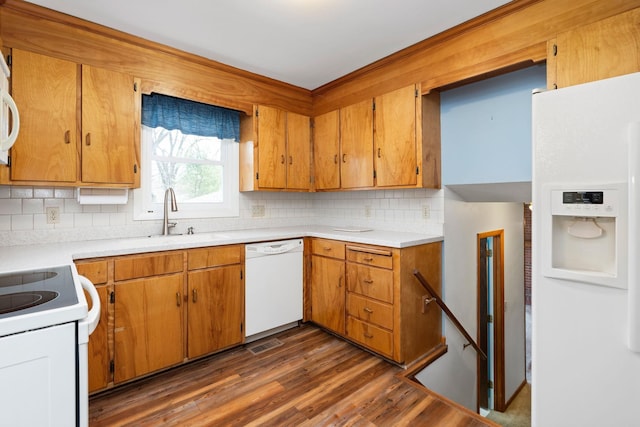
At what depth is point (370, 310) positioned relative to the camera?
8.21ft

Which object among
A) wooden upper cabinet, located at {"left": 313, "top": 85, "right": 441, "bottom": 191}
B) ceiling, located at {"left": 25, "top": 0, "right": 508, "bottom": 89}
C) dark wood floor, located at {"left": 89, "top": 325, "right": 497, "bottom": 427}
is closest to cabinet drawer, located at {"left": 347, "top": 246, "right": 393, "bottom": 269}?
wooden upper cabinet, located at {"left": 313, "top": 85, "right": 441, "bottom": 191}

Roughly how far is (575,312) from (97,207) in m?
3.04

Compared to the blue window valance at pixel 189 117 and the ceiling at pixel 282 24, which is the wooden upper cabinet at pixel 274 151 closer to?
the blue window valance at pixel 189 117

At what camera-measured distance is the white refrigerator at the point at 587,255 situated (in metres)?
1.16

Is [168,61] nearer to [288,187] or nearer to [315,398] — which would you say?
[288,187]

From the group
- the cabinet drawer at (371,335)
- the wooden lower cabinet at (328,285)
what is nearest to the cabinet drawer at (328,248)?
the wooden lower cabinet at (328,285)

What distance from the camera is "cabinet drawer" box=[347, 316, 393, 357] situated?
2.38 meters

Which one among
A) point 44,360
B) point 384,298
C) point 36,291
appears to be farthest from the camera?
point 384,298

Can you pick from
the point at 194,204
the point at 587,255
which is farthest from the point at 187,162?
the point at 587,255

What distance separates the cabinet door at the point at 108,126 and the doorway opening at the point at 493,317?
11.1 feet

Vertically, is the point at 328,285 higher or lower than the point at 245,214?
lower

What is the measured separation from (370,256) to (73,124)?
2.28 m

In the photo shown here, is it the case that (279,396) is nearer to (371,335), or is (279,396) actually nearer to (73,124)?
(371,335)

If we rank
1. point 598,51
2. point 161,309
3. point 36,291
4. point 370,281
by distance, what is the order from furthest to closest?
1. point 370,281
2. point 161,309
3. point 598,51
4. point 36,291
